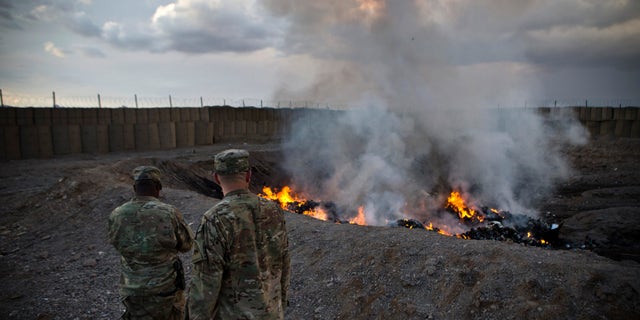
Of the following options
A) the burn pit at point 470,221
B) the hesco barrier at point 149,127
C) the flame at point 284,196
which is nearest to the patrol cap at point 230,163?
the burn pit at point 470,221

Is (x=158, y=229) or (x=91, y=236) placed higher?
(x=158, y=229)

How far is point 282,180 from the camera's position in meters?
14.9

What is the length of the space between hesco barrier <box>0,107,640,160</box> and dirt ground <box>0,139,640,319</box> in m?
7.39

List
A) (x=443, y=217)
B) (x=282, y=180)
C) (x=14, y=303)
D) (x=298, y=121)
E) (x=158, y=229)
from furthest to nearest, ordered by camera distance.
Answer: (x=298, y=121)
(x=282, y=180)
(x=443, y=217)
(x=14, y=303)
(x=158, y=229)

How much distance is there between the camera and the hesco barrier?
15180mm

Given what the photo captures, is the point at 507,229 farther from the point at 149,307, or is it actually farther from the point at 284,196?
the point at 149,307

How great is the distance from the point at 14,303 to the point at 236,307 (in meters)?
4.31

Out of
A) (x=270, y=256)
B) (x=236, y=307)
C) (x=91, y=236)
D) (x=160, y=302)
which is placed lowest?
(x=91, y=236)

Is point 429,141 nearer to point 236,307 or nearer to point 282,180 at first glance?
point 282,180

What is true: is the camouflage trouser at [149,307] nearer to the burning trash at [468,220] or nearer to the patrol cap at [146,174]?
the patrol cap at [146,174]

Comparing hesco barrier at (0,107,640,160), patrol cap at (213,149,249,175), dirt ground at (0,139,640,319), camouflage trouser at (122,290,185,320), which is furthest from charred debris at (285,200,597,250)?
hesco barrier at (0,107,640,160)

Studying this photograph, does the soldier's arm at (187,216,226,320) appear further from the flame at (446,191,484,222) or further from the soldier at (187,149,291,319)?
the flame at (446,191,484,222)

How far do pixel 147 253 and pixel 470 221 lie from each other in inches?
380

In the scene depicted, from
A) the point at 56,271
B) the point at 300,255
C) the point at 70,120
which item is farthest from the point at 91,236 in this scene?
the point at 70,120
